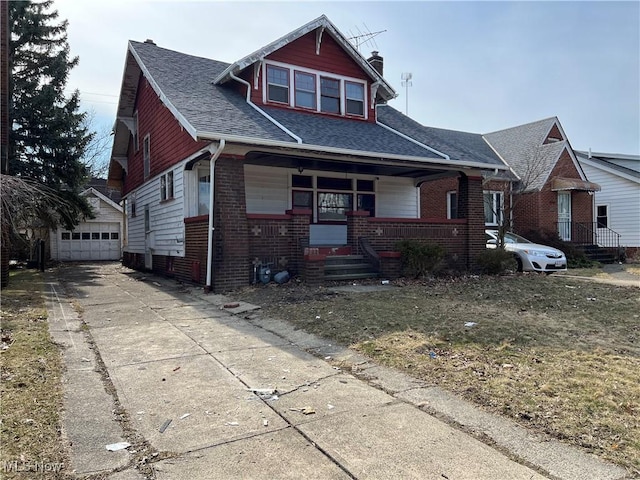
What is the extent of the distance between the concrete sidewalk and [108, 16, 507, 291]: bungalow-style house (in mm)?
4881

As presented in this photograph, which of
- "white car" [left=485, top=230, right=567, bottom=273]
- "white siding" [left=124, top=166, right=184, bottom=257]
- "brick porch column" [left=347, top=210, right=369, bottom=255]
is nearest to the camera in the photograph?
"brick porch column" [left=347, top=210, right=369, bottom=255]

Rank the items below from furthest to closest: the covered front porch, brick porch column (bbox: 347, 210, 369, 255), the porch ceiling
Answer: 1. the porch ceiling
2. brick porch column (bbox: 347, 210, 369, 255)
3. the covered front porch

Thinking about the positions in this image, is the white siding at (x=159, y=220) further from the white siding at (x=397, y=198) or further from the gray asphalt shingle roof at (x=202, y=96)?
the white siding at (x=397, y=198)

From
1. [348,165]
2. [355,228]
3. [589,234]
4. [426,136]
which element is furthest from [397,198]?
[589,234]

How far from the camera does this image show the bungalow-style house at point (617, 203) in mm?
21219

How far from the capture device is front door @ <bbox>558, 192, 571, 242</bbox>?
21406mm

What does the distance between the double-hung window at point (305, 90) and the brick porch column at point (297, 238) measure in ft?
13.3

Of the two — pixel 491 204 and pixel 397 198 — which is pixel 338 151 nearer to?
pixel 397 198

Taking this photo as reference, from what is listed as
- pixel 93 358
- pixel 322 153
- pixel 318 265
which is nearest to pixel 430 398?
pixel 93 358

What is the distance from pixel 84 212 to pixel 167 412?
17.9 metres

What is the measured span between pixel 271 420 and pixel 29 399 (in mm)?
2006

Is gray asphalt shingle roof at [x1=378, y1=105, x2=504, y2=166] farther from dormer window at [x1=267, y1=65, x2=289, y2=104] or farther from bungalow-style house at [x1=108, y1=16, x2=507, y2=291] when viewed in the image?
dormer window at [x1=267, y1=65, x2=289, y2=104]

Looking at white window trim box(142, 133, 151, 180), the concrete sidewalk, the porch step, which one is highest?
white window trim box(142, 133, 151, 180)

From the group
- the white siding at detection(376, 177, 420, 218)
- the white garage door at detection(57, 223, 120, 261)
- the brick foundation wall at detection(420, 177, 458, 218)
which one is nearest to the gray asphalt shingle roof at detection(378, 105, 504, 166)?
the white siding at detection(376, 177, 420, 218)
